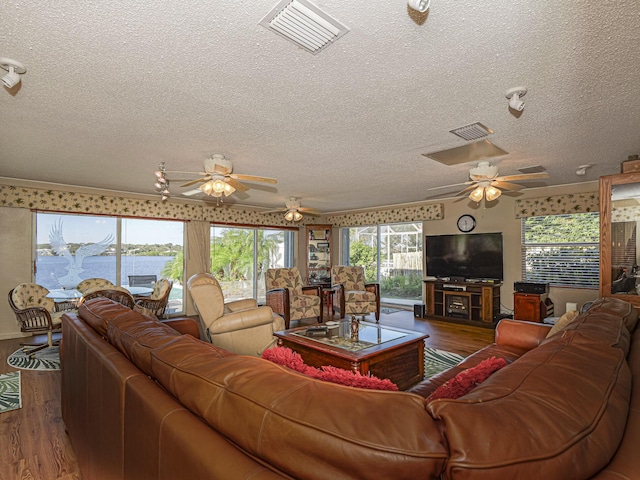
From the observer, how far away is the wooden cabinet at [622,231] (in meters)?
2.57

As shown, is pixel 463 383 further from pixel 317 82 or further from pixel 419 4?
pixel 317 82

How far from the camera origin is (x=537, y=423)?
70cm

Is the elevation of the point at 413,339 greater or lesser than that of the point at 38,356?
greater

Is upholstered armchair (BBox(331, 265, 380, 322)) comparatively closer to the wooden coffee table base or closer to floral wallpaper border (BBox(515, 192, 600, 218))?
the wooden coffee table base

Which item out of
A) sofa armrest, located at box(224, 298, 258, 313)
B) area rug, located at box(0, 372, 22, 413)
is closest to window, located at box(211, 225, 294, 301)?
sofa armrest, located at box(224, 298, 258, 313)

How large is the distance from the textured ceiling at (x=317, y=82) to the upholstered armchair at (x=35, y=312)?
5.75ft

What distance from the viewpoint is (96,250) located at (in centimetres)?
593

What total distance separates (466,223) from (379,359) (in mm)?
4478

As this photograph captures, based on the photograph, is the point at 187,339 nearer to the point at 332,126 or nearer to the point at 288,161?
the point at 332,126

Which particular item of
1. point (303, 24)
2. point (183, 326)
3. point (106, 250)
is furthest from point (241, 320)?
point (106, 250)

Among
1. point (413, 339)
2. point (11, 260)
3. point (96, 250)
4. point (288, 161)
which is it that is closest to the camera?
point (413, 339)

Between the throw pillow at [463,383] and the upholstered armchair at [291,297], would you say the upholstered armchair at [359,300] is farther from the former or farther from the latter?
the throw pillow at [463,383]

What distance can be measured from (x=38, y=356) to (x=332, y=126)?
4.49 metres

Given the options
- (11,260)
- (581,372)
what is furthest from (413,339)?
(11,260)
